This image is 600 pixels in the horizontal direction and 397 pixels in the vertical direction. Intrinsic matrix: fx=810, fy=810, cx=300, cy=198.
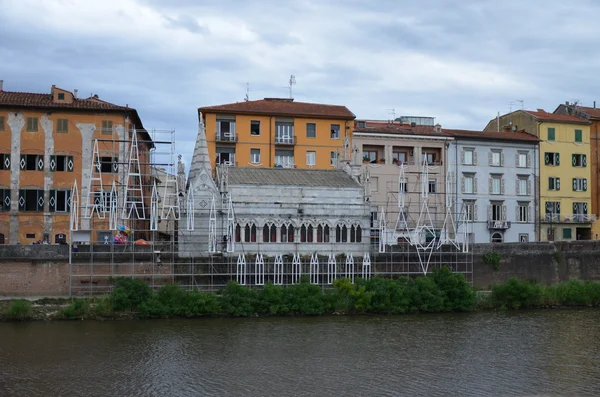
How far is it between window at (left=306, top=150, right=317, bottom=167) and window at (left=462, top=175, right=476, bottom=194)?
1335 cm

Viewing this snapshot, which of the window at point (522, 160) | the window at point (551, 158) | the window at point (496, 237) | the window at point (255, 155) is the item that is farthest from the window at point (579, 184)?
the window at point (255, 155)

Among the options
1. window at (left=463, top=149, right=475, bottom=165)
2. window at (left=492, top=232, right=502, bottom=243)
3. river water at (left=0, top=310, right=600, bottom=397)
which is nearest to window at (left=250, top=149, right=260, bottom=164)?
window at (left=463, top=149, right=475, bottom=165)

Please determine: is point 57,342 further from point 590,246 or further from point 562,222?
point 562,222

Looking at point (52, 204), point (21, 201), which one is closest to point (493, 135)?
point (52, 204)

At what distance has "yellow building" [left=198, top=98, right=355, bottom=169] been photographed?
67875 millimetres

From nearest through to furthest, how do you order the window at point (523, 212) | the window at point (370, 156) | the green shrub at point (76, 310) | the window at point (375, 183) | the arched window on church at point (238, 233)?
the green shrub at point (76, 310) < the arched window on church at point (238, 233) < the window at point (375, 183) < the window at point (370, 156) < the window at point (523, 212)

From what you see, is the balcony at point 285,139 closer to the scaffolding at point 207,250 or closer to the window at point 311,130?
the window at point 311,130

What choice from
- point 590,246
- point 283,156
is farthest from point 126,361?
point 590,246

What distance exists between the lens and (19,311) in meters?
45.8

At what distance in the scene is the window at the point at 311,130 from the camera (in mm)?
69375

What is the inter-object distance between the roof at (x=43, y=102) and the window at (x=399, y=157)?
77.0ft

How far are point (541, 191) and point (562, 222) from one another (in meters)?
3.40

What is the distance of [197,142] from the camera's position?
58562 mm

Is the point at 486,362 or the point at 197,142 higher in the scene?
the point at 197,142
